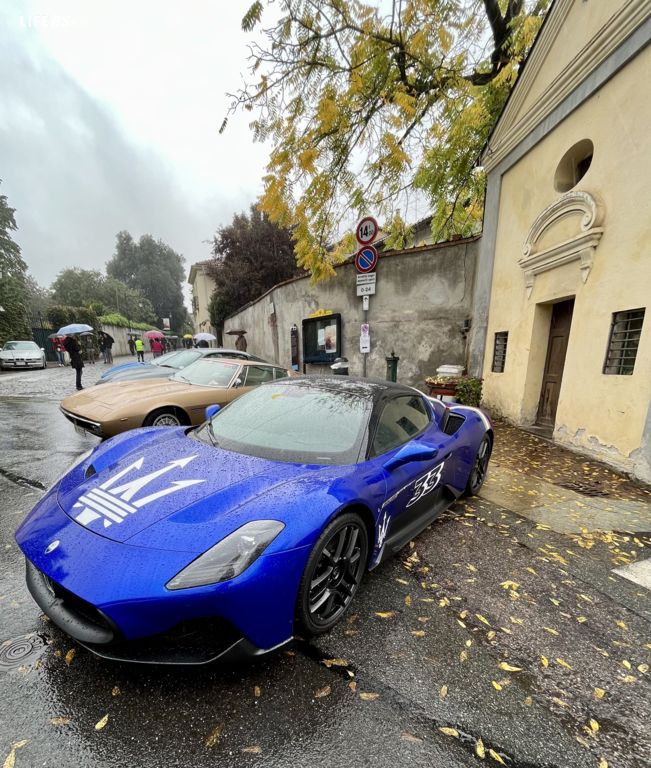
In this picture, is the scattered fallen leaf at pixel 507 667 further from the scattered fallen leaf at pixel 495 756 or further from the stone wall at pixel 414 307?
the stone wall at pixel 414 307

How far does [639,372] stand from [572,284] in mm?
1686

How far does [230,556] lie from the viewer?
1.43 m

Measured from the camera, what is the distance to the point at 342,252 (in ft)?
28.5

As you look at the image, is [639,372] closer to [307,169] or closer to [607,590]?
[607,590]

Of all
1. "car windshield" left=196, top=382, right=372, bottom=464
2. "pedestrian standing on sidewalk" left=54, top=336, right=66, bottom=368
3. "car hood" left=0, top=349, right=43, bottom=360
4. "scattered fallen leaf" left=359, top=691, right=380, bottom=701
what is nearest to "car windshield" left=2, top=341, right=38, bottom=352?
"car hood" left=0, top=349, right=43, bottom=360

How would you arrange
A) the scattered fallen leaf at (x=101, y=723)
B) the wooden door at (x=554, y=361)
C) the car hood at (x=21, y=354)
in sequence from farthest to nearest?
the car hood at (x=21, y=354) → the wooden door at (x=554, y=361) → the scattered fallen leaf at (x=101, y=723)

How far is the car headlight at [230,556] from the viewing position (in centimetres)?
136

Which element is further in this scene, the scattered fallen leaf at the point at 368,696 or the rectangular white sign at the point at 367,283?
the rectangular white sign at the point at 367,283

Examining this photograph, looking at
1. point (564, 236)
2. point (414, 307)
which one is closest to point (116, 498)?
point (564, 236)

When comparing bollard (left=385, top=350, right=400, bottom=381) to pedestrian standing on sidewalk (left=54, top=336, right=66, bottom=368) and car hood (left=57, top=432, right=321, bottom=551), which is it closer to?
car hood (left=57, top=432, right=321, bottom=551)

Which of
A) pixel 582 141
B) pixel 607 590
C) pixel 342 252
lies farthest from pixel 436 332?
pixel 607 590

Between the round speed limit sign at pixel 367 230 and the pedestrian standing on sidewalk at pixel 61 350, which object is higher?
the round speed limit sign at pixel 367 230

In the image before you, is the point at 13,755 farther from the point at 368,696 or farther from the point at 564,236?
the point at 564,236

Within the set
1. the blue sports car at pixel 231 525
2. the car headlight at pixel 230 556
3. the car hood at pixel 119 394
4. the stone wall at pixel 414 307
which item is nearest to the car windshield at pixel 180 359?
the car hood at pixel 119 394
